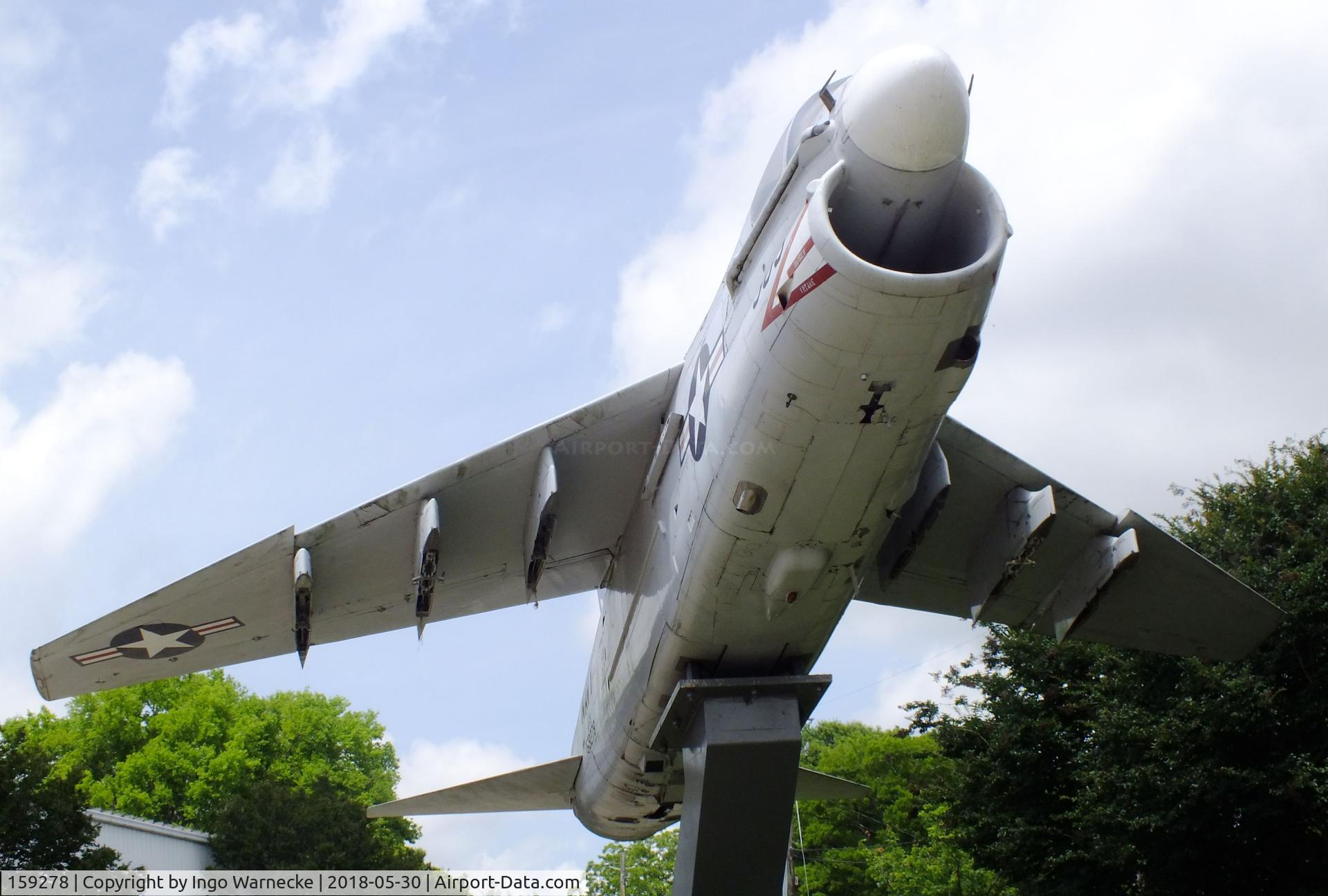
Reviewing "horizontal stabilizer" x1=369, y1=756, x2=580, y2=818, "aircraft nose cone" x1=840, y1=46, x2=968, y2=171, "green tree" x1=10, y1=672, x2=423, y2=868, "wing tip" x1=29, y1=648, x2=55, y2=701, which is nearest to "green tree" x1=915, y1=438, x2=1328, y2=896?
"horizontal stabilizer" x1=369, y1=756, x2=580, y2=818

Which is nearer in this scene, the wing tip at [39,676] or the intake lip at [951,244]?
the intake lip at [951,244]

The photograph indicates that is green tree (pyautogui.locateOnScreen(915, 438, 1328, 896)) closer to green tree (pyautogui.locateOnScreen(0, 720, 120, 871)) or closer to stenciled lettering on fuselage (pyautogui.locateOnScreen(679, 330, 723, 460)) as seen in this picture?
stenciled lettering on fuselage (pyautogui.locateOnScreen(679, 330, 723, 460))

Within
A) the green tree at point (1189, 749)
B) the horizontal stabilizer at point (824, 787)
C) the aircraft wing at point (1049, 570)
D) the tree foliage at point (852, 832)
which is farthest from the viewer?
the tree foliage at point (852, 832)

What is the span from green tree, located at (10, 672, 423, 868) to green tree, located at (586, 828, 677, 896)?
5.58m

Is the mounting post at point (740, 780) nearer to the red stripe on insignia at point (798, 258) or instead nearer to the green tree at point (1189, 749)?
the red stripe on insignia at point (798, 258)

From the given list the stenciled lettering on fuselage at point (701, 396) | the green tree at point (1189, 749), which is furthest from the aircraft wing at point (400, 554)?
the green tree at point (1189, 749)

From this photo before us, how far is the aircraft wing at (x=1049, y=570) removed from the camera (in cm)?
831

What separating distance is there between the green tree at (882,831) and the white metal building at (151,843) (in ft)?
50.7

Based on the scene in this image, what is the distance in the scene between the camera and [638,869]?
33125mm

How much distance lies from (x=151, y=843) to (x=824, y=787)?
18489 millimetres

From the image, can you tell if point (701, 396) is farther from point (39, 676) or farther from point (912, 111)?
point (39, 676)

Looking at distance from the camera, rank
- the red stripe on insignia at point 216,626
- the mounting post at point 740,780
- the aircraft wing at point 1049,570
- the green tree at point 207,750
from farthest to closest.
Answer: the green tree at point 207,750
the red stripe on insignia at point 216,626
the aircraft wing at point 1049,570
the mounting post at point 740,780

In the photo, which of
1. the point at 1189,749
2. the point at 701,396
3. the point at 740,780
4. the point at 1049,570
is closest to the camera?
the point at 701,396

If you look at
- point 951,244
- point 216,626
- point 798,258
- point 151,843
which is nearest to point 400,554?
point 216,626
